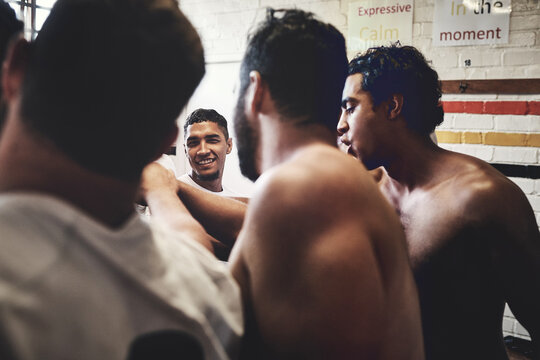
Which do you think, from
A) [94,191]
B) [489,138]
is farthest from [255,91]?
[489,138]

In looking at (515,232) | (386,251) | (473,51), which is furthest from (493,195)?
(473,51)

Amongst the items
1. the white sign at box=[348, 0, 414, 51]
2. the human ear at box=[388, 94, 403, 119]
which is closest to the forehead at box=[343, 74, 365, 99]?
the human ear at box=[388, 94, 403, 119]

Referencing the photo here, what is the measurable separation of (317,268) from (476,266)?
81cm

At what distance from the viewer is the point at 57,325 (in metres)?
0.42

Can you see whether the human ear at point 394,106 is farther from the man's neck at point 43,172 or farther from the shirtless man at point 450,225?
the man's neck at point 43,172

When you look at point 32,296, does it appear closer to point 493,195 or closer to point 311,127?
point 311,127

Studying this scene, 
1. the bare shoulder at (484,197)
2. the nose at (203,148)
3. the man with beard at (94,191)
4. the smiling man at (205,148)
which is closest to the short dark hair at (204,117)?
the smiling man at (205,148)

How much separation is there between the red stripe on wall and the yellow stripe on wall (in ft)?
0.45

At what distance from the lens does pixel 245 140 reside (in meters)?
1.05

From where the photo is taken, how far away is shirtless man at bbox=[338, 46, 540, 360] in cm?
127

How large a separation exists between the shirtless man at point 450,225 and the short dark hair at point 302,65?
2.13 feet

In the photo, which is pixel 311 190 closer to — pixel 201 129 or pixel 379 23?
pixel 201 129

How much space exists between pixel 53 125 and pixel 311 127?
1.87 feet

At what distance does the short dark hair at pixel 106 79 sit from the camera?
0.50m
